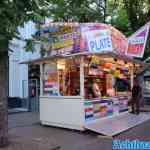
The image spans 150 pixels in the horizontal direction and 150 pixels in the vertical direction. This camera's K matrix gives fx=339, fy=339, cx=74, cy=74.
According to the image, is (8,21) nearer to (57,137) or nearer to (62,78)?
(57,137)

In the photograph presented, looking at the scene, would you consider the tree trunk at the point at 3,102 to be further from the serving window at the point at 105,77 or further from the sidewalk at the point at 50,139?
the serving window at the point at 105,77

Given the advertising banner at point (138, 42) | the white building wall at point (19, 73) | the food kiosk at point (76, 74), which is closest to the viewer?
the food kiosk at point (76, 74)

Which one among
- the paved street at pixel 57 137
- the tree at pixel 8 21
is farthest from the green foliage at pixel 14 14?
the paved street at pixel 57 137

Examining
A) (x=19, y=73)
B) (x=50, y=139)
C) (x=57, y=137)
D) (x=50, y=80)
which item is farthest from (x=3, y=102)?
(x=19, y=73)

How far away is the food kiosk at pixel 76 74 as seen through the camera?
13.2m

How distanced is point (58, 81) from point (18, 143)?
4543 millimetres

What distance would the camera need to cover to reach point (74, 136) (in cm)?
1219

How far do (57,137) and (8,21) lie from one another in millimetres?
4879

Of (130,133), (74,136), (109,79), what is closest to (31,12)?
(74,136)

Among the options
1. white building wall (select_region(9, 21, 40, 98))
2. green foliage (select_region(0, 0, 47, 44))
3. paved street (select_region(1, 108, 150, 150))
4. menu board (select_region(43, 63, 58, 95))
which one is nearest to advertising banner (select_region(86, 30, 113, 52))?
menu board (select_region(43, 63, 58, 95))

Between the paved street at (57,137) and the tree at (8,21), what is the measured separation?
3.26 ft

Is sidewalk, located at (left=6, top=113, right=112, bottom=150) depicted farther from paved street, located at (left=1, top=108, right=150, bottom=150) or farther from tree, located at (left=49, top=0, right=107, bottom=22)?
tree, located at (left=49, top=0, right=107, bottom=22)

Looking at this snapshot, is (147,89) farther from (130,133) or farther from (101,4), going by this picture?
(130,133)

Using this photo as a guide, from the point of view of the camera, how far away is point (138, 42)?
1581 cm
